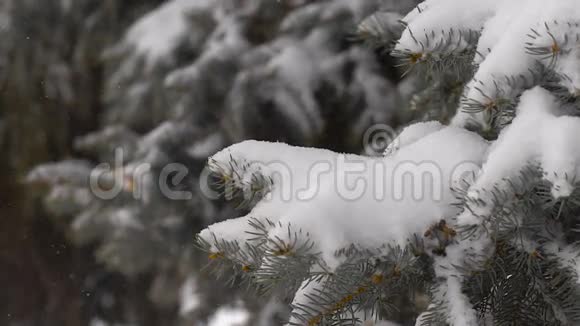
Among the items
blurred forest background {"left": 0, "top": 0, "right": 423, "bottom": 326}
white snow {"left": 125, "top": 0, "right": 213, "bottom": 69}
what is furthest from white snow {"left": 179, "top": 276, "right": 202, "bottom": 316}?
white snow {"left": 125, "top": 0, "right": 213, "bottom": 69}

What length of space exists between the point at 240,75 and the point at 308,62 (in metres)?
0.27

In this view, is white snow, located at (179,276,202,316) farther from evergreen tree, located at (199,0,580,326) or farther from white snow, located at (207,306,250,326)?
evergreen tree, located at (199,0,580,326)

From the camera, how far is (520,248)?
804mm

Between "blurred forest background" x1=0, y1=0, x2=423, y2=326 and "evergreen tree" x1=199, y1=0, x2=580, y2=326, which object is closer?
"evergreen tree" x1=199, y1=0, x2=580, y2=326

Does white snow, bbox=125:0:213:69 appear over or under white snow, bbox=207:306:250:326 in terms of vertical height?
over

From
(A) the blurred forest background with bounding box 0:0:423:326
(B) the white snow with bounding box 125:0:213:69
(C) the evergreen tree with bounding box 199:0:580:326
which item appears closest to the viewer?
(C) the evergreen tree with bounding box 199:0:580:326

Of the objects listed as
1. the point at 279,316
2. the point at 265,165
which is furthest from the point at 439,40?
the point at 279,316

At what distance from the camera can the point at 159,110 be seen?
8.41 feet

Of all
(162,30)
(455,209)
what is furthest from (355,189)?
(162,30)

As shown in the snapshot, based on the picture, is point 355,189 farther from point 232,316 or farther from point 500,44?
point 232,316

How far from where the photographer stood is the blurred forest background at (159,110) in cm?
228

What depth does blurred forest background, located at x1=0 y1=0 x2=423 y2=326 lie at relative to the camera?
228 cm

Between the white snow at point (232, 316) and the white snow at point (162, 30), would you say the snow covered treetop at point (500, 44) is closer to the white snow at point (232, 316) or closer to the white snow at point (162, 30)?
the white snow at point (162, 30)

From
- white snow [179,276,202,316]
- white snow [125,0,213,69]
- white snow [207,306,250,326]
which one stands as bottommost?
white snow [207,306,250,326]
